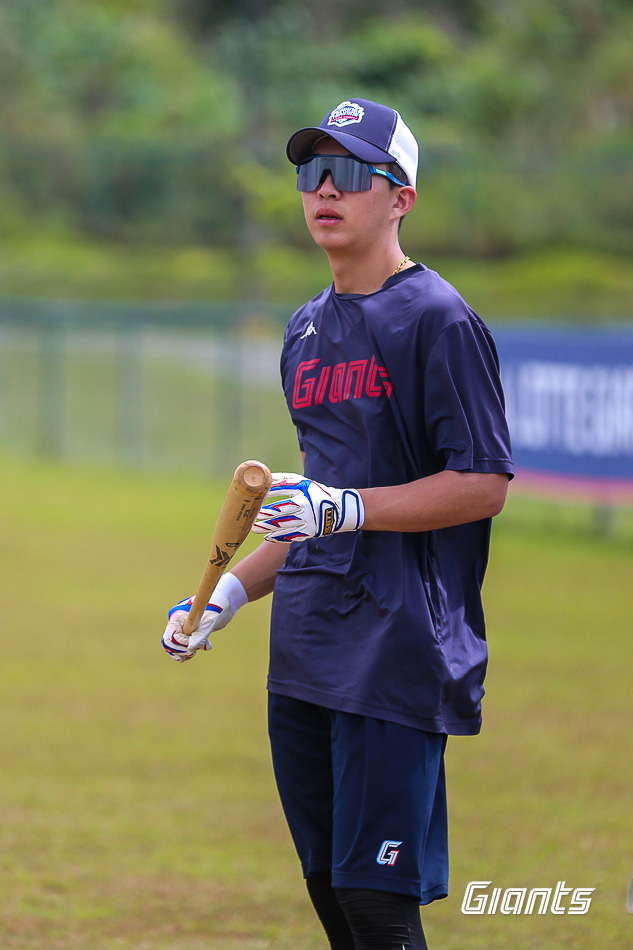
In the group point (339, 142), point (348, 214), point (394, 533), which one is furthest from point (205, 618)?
point (339, 142)

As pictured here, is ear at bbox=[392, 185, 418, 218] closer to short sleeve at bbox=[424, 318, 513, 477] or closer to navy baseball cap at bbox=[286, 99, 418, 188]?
navy baseball cap at bbox=[286, 99, 418, 188]

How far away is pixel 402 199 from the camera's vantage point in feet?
9.48

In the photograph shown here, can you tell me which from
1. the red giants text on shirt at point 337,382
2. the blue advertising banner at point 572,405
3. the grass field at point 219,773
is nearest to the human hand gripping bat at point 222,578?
the red giants text on shirt at point 337,382

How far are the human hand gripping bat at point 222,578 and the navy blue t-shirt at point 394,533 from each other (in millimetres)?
148

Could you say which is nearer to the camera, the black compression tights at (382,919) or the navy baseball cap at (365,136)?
the black compression tights at (382,919)

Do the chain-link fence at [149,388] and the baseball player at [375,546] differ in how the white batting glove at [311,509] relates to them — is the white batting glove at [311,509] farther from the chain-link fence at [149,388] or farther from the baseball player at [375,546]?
the chain-link fence at [149,388]

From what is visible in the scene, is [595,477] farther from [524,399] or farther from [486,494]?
[486,494]

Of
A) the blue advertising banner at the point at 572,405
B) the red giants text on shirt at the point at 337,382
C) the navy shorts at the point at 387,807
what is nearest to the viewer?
the navy shorts at the point at 387,807

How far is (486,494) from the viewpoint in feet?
8.71

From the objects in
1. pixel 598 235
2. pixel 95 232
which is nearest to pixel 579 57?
pixel 598 235

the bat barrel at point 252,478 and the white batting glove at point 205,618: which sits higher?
the bat barrel at point 252,478

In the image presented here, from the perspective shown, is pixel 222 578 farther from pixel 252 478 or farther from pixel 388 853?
pixel 388 853

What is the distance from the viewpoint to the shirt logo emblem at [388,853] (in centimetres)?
263

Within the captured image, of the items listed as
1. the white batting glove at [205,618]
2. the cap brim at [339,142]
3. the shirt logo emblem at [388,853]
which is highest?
the cap brim at [339,142]
